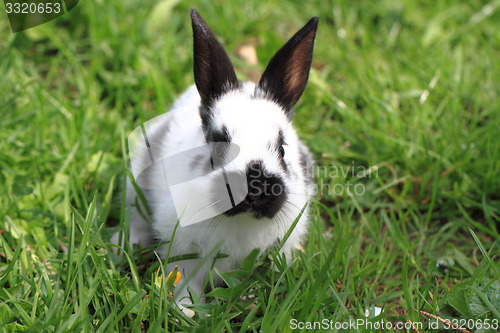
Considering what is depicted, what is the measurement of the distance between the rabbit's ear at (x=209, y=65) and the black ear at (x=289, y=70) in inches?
8.4

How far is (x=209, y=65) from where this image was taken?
2916 millimetres

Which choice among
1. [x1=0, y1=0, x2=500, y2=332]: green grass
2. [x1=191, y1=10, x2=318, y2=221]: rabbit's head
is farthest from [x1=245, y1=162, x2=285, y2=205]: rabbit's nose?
[x1=0, y1=0, x2=500, y2=332]: green grass

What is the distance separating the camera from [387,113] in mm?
4133

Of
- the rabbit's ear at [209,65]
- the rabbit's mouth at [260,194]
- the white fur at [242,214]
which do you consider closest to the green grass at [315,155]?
the white fur at [242,214]

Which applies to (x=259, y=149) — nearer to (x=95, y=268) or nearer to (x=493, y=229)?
(x=95, y=268)

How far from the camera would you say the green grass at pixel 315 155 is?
8.87ft

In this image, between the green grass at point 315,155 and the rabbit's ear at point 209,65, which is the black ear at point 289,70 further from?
the green grass at point 315,155

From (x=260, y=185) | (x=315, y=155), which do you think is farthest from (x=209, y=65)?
(x=315, y=155)

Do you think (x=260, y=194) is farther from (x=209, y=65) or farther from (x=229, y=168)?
(x=209, y=65)

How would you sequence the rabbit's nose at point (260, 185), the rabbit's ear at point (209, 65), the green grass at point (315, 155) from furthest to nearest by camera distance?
the rabbit's ear at point (209, 65), the green grass at point (315, 155), the rabbit's nose at point (260, 185)

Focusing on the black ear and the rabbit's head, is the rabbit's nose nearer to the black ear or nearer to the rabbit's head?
the rabbit's head

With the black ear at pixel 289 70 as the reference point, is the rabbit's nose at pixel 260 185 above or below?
below

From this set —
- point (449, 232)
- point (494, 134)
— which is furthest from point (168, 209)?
point (494, 134)

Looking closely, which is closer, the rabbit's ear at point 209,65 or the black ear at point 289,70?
the rabbit's ear at point 209,65
